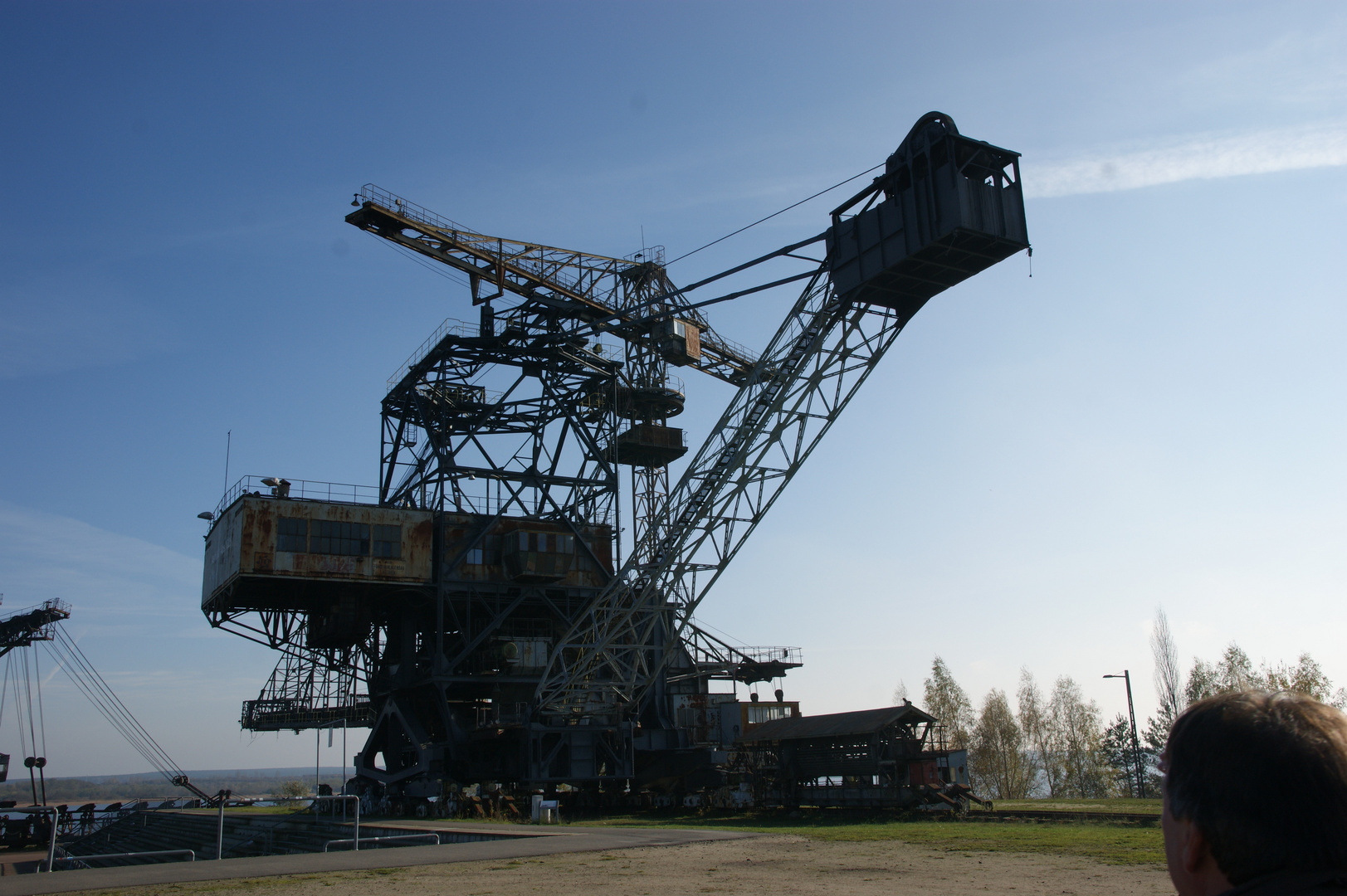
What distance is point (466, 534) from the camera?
46.0 meters

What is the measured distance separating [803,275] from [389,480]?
2736 centimetres

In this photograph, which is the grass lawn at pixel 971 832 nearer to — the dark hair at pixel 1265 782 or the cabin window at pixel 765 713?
the cabin window at pixel 765 713

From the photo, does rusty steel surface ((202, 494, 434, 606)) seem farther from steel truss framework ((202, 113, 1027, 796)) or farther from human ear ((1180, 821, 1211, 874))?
human ear ((1180, 821, 1211, 874))

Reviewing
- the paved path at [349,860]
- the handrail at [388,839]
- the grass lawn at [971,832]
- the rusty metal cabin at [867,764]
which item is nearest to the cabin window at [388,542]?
the grass lawn at [971,832]

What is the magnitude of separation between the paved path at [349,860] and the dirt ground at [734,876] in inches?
26.8

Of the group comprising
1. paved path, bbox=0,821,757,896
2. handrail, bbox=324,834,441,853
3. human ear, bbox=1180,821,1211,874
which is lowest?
handrail, bbox=324,834,441,853

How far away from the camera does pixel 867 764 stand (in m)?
33.1

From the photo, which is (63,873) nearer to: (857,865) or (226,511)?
(857,865)

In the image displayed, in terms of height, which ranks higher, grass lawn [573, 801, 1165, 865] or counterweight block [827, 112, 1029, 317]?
counterweight block [827, 112, 1029, 317]

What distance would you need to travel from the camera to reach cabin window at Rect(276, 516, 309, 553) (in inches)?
1636

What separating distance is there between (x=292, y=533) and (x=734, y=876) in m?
32.1

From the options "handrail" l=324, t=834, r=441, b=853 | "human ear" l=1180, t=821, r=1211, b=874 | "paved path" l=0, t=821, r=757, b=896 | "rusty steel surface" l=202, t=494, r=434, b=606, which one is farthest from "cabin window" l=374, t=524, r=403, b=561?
"human ear" l=1180, t=821, r=1211, b=874

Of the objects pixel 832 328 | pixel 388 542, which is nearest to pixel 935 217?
pixel 832 328

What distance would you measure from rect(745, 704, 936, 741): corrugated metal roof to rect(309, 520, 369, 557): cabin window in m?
18.9
